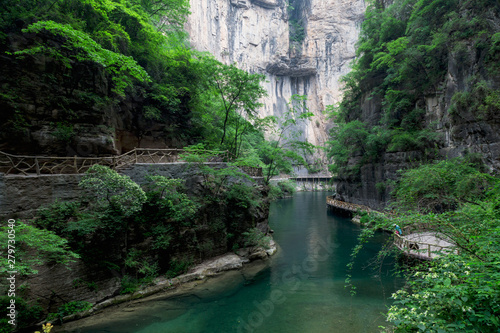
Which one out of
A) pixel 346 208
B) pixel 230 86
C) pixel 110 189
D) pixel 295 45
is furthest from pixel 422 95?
pixel 295 45

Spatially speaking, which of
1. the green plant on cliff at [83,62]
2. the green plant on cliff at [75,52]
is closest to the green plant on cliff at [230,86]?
the green plant on cliff at [83,62]

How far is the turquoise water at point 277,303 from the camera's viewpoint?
7074 mm

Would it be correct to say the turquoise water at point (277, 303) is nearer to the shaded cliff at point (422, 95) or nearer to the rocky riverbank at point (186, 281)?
the rocky riverbank at point (186, 281)

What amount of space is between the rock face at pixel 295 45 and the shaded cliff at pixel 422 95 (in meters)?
29.1

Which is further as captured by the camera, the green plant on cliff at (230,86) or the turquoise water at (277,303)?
the green plant on cliff at (230,86)

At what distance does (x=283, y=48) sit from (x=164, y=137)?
46655 millimetres

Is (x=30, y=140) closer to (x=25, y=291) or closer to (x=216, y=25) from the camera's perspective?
(x=25, y=291)

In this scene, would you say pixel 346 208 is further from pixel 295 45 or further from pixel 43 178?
pixel 295 45

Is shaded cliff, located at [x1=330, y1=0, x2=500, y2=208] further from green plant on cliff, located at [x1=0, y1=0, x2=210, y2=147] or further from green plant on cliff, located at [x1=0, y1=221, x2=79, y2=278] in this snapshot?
green plant on cliff, located at [x1=0, y1=221, x2=79, y2=278]

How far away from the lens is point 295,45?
2093 inches

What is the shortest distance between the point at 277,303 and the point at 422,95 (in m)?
19.0

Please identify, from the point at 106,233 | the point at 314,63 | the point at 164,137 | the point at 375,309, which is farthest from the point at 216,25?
the point at 375,309

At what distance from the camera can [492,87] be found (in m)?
11.7

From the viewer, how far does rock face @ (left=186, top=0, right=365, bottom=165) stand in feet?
158
